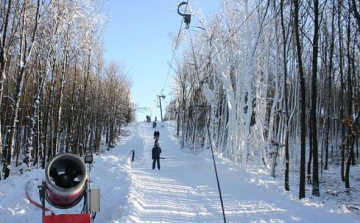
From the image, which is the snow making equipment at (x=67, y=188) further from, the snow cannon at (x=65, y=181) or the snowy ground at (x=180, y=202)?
the snowy ground at (x=180, y=202)

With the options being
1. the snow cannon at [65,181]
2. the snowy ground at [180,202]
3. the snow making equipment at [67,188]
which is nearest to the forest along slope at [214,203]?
the snowy ground at [180,202]

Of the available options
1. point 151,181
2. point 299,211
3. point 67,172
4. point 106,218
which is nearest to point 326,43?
point 151,181

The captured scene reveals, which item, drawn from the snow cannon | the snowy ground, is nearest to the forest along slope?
the snowy ground

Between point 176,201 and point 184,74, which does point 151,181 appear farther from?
point 184,74

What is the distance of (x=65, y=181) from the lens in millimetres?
6074

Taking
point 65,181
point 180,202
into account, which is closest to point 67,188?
point 65,181

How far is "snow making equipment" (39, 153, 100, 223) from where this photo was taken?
225 inches

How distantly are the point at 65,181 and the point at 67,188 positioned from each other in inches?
7.0

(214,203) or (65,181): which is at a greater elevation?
(65,181)

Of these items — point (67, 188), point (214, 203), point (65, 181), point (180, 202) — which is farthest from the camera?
point (180, 202)

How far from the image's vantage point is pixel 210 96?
31172mm

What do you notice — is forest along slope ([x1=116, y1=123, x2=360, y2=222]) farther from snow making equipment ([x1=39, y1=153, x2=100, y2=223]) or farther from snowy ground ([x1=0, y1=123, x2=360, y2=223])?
snow making equipment ([x1=39, y1=153, x2=100, y2=223])

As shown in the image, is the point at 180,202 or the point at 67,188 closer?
the point at 67,188

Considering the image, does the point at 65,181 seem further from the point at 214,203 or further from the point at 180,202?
the point at 214,203
